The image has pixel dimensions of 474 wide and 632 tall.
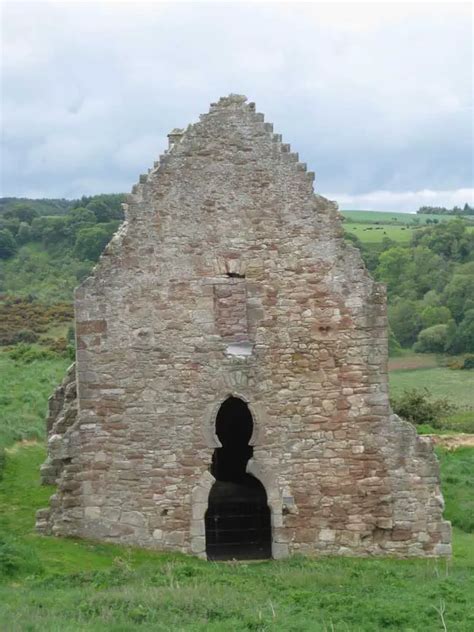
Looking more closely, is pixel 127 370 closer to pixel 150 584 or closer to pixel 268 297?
pixel 268 297

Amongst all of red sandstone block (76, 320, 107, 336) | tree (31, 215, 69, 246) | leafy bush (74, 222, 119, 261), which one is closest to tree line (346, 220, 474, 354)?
leafy bush (74, 222, 119, 261)

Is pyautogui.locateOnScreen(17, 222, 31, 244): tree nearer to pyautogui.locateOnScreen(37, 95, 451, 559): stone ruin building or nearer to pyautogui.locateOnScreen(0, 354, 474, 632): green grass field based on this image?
pyautogui.locateOnScreen(0, 354, 474, 632): green grass field

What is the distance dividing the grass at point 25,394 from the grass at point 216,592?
8.90m

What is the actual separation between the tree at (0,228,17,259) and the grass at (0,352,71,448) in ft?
126

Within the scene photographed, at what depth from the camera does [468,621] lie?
1143 centimetres

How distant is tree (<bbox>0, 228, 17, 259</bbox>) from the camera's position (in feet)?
286

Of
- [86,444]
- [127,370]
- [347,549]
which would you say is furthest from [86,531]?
[347,549]

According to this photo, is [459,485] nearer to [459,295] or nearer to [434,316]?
[434,316]

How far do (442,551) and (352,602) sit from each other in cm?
Result: 420

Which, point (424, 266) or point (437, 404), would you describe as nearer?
point (437, 404)

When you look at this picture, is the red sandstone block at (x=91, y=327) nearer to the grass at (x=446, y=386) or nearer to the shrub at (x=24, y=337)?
the grass at (x=446, y=386)

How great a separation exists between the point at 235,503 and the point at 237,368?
414 cm

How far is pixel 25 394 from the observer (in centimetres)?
3362

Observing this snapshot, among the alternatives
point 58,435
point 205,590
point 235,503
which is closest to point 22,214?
point 235,503
